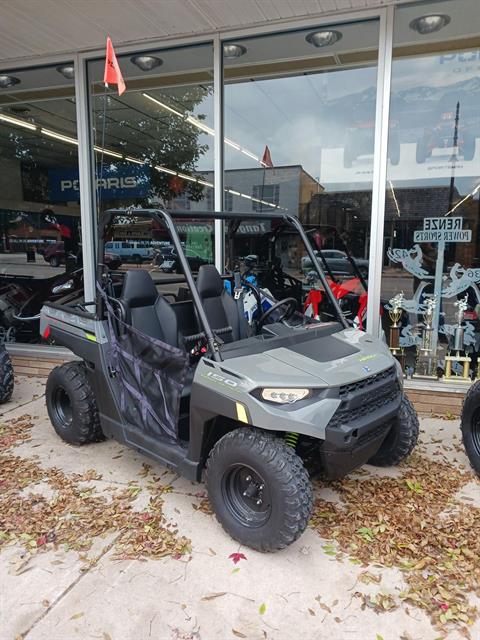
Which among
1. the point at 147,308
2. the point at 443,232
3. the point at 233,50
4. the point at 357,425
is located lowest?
the point at 357,425

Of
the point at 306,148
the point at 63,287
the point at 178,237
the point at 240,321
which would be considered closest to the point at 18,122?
the point at 63,287

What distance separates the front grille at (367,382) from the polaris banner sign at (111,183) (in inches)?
170

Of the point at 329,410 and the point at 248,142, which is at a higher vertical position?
the point at 248,142

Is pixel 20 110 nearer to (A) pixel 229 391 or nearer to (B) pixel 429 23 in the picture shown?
(B) pixel 429 23

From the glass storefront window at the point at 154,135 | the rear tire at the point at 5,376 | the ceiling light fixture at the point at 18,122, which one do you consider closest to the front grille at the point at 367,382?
the glass storefront window at the point at 154,135

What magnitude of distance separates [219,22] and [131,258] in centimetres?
243

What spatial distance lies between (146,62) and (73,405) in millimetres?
3961

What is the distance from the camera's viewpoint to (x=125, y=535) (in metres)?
2.43

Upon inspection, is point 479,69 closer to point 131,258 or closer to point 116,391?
point 131,258

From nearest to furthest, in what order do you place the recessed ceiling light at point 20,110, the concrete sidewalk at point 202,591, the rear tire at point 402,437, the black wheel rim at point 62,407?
the concrete sidewalk at point 202,591
the rear tire at point 402,437
the black wheel rim at point 62,407
the recessed ceiling light at point 20,110

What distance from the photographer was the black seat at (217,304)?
3.33 meters

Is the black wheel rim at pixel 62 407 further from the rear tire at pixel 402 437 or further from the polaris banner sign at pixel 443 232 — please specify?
the polaris banner sign at pixel 443 232

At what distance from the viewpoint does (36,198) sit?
22.8 ft

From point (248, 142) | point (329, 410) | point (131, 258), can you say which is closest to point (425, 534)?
point (329, 410)
